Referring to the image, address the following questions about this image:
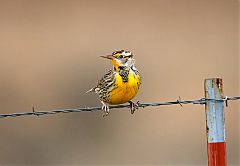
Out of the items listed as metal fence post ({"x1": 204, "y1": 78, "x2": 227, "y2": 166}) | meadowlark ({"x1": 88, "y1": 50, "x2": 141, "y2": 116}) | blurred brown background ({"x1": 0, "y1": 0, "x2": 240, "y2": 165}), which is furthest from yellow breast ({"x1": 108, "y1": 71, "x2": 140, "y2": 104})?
blurred brown background ({"x1": 0, "y1": 0, "x2": 240, "y2": 165})

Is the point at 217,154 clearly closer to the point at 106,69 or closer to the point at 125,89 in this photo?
the point at 125,89

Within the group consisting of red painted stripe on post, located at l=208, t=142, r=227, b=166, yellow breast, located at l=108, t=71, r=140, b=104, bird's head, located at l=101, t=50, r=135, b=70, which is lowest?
red painted stripe on post, located at l=208, t=142, r=227, b=166

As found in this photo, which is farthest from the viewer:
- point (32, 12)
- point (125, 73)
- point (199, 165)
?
point (32, 12)

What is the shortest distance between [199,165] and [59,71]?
202 cm

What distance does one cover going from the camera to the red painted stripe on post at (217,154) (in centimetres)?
478

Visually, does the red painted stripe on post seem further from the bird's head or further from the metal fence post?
the bird's head

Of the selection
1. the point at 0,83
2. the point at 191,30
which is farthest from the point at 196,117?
the point at 0,83

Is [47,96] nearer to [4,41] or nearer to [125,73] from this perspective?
[4,41]

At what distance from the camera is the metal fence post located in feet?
15.8

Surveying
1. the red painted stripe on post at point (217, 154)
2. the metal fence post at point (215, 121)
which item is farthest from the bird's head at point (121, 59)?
the red painted stripe on post at point (217, 154)

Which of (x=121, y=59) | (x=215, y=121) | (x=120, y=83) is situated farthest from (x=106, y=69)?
(x=215, y=121)

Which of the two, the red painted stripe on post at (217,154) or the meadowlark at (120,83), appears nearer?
the red painted stripe on post at (217,154)

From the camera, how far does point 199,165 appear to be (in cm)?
908

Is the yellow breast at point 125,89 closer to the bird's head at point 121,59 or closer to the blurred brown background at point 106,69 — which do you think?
the bird's head at point 121,59
